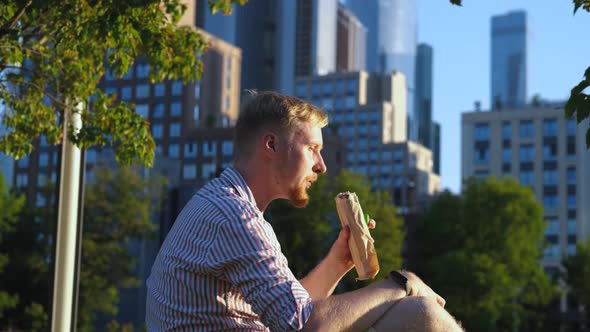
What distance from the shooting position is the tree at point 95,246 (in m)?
40.3

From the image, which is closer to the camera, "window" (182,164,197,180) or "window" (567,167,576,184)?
"window" (182,164,197,180)

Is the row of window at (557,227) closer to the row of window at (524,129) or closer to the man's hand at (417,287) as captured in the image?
the row of window at (524,129)

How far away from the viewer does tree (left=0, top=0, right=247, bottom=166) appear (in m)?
7.66

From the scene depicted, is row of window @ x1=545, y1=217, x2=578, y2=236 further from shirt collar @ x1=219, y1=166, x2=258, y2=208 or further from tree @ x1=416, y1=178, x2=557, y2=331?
shirt collar @ x1=219, y1=166, x2=258, y2=208

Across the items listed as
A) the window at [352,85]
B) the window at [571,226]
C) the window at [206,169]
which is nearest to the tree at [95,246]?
the window at [206,169]

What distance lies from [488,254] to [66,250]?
46267 mm

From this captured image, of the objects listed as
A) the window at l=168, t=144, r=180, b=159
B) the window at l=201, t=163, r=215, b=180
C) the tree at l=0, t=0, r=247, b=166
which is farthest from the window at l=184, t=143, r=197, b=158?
the tree at l=0, t=0, r=247, b=166

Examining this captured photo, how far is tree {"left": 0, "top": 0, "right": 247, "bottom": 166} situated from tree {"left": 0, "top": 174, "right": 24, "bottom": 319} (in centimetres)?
2828

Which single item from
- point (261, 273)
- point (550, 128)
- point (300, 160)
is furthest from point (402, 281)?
point (550, 128)

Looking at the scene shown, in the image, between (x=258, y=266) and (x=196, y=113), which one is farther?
(x=196, y=113)

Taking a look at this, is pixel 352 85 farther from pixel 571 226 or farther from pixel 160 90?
pixel 160 90

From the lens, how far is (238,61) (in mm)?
125438

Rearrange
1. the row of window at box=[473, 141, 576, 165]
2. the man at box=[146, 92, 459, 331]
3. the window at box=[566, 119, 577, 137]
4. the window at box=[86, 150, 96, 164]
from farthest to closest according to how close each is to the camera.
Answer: the row of window at box=[473, 141, 576, 165] → the window at box=[566, 119, 577, 137] → the window at box=[86, 150, 96, 164] → the man at box=[146, 92, 459, 331]

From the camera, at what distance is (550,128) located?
114 m
